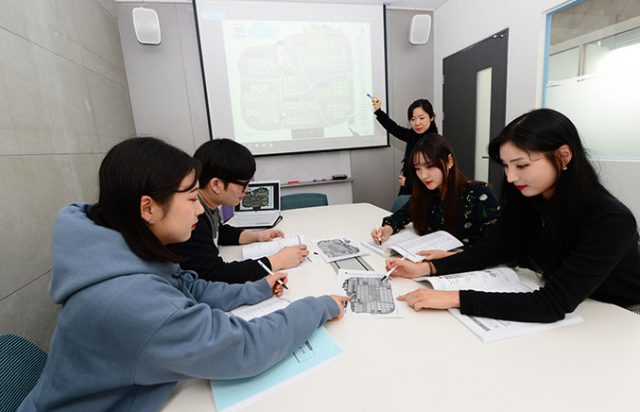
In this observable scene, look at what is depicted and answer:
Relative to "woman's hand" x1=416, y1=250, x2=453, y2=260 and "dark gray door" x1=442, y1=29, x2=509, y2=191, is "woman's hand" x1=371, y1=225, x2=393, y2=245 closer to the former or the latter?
"woman's hand" x1=416, y1=250, x2=453, y2=260

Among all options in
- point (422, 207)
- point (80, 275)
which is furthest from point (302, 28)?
point (80, 275)

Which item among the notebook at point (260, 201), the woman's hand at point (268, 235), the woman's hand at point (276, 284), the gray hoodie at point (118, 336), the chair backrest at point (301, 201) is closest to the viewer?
the gray hoodie at point (118, 336)

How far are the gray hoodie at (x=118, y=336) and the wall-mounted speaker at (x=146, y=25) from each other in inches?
114

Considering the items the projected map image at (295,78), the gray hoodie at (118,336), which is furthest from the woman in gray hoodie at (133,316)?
the projected map image at (295,78)

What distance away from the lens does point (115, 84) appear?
108 inches

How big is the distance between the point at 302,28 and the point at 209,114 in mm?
1320

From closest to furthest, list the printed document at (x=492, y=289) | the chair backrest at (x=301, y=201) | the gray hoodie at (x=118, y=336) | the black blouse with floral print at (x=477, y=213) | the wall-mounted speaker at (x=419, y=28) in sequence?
the gray hoodie at (x=118, y=336) → the printed document at (x=492, y=289) → the black blouse with floral print at (x=477, y=213) → the chair backrest at (x=301, y=201) → the wall-mounted speaker at (x=419, y=28)

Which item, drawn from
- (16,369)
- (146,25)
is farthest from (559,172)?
(146,25)

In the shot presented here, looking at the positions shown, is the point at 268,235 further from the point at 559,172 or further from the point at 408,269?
the point at 559,172

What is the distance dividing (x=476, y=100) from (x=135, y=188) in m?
3.45

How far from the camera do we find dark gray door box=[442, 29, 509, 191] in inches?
113

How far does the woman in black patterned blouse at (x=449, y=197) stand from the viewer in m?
1.43

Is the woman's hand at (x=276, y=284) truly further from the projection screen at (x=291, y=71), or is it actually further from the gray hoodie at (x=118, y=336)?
the projection screen at (x=291, y=71)

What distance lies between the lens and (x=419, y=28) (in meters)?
3.27
